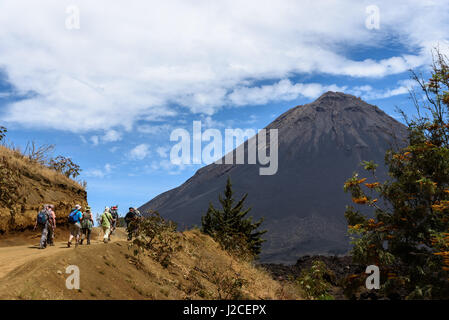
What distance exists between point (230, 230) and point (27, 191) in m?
16.0

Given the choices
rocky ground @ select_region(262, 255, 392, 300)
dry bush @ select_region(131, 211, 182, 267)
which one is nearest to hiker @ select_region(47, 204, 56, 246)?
dry bush @ select_region(131, 211, 182, 267)

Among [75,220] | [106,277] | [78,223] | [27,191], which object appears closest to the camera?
[106,277]

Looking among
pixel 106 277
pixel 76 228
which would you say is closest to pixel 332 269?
pixel 76 228

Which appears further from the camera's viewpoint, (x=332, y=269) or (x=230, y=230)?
(x=332, y=269)

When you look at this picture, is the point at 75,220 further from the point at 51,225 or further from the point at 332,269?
the point at 332,269

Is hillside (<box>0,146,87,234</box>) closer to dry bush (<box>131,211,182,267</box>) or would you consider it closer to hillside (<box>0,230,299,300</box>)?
hillside (<box>0,230,299,300</box>)

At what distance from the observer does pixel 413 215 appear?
54.9 ft

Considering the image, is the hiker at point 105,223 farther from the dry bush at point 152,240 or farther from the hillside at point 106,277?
the hillside at point 106,277

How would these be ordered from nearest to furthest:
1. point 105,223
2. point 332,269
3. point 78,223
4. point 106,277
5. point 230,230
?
point 106,277
point 78,223
point 105,223
point 230,230
point 332,269

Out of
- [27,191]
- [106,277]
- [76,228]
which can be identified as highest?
[27,191]

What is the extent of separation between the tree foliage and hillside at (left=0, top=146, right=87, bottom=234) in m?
15.5

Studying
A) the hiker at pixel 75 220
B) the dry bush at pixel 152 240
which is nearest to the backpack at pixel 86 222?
the hiker at pixel 75 220
